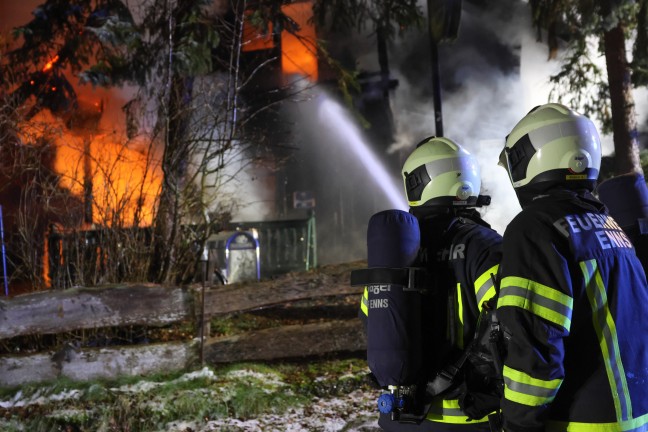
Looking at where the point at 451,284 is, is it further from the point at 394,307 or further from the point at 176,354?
the point at 176,354

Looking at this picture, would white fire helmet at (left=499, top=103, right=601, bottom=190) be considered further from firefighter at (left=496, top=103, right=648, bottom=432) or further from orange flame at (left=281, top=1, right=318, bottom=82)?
orange flame at (left=281, top=1, right=318, bottom=82)

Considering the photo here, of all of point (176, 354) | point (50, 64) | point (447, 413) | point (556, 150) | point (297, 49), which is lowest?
point (176, 354)

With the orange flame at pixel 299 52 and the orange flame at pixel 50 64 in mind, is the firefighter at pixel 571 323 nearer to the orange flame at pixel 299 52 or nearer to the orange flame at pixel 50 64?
the orange flame at pixel 50 64

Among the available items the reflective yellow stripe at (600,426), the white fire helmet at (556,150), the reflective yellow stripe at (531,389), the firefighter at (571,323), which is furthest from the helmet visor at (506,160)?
the reflective yellow stripe at (600,426)

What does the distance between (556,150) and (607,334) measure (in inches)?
28.4

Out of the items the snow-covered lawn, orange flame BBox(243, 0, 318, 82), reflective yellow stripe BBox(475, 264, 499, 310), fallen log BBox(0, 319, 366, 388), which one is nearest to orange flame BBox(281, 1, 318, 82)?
orange flame BBox(243, 0, 318, 82)

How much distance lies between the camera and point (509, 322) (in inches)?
81.3

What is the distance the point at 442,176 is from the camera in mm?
2986

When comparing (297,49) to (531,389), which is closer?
(531,389)

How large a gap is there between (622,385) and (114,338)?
572cm

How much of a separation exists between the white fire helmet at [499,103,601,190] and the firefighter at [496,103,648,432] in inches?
4.9

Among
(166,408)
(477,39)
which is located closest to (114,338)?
(166,408)

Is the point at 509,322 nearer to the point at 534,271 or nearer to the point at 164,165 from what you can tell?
the point at 534,271

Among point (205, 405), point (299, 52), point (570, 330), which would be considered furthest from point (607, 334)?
point (299, 52)
